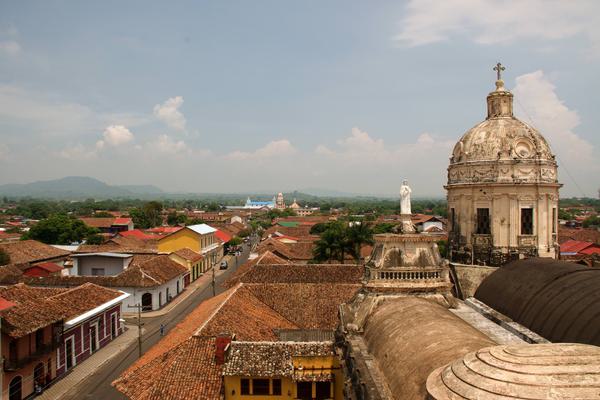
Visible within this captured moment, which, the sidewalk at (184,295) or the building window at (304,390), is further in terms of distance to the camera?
the sidewalk at (184,295)

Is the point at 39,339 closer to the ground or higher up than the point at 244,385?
higher up

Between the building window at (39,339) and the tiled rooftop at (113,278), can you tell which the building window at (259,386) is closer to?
the building window at (39,339)

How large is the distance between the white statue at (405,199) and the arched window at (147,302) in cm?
3012

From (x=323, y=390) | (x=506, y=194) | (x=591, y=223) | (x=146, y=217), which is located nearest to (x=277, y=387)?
(x=323, y=390)

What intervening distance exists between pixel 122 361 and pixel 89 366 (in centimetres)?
182

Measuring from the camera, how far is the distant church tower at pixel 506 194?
773 inches

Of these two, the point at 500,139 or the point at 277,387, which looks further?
the point at 500,139

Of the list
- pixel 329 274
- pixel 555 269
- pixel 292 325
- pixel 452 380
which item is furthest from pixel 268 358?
pixel 329 274

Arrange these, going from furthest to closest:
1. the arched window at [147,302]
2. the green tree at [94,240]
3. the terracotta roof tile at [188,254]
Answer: the green tree at [94,240] → the terracotta roof tile at [188,254] → the arched window at [147,302]

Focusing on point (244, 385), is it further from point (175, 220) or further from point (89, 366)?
point (175, 220)

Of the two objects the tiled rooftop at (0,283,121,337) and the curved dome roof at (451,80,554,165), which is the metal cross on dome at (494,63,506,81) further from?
the tiled rooftop at (0,283,121,337)

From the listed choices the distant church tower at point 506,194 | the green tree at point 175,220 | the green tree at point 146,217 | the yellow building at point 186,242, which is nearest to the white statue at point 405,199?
the distant church tower at point 506,194

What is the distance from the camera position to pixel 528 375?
5.64m

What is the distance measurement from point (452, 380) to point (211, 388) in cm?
1426
